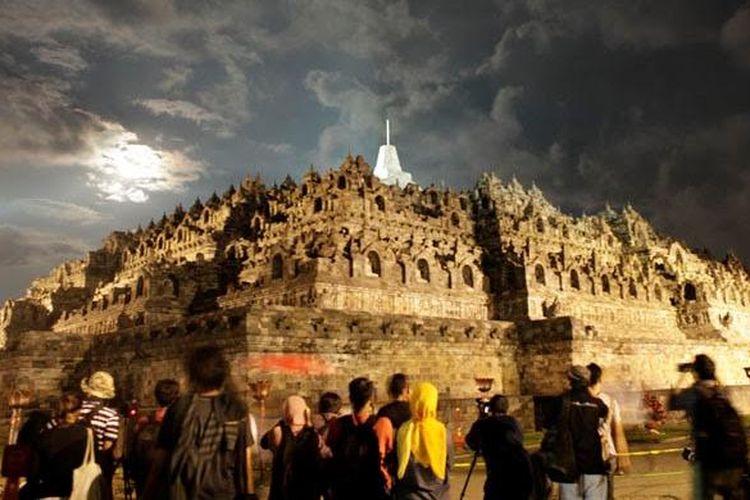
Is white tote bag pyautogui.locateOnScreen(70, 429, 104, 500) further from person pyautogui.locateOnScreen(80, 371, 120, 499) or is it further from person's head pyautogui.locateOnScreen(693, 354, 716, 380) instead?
person's head pyautogui.locateOnScreen(693, 354, 716, 380)

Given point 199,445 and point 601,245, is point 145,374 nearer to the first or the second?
point 199,445

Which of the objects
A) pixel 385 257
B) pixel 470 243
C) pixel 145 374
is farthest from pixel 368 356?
pixel 470 243

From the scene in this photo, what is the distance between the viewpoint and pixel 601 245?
62938 mm

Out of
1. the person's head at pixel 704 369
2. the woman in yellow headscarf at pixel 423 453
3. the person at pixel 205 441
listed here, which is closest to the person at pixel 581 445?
the person's head at pixel 704 369

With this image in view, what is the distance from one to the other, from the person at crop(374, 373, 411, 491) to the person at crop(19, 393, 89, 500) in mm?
3040

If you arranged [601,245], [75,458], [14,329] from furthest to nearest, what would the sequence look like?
[601,245]
[14,329]
[75,458]

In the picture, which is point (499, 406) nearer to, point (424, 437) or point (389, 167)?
point (424, 437)

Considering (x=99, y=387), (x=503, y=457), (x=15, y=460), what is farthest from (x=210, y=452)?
(x=503, y=457)

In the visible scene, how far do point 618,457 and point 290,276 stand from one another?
27778mm

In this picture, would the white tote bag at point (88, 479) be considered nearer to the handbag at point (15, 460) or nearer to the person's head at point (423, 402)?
the handbag at point (15, 460)

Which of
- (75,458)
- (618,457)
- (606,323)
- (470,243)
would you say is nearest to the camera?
(75,458)

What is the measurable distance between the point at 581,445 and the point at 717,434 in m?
1.45

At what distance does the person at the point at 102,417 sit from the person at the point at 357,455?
276cm

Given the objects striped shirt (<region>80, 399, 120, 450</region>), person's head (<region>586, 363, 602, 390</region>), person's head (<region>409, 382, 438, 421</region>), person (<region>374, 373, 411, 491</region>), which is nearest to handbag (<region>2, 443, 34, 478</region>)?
striped shirt (<region>80, 399, 120, 450</region>)
